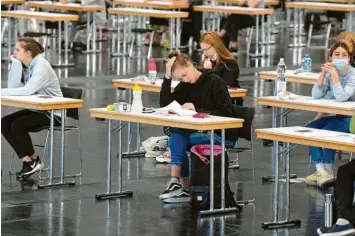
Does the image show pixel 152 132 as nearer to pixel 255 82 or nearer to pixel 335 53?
pixel 335 53

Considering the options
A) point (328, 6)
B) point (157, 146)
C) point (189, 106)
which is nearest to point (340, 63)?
point (189, 106)

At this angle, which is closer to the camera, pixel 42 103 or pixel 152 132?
pixel 42 103

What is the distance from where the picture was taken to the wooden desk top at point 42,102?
31.1 feet

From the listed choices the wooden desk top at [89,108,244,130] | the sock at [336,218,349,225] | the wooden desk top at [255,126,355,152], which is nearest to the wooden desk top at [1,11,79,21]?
the wooden desk top at [89,108,244,130]

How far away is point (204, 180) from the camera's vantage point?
8852mm

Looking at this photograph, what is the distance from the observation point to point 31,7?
2180 cm

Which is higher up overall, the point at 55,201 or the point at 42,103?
the point at 42,103

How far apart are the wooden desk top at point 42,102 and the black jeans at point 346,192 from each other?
281cm

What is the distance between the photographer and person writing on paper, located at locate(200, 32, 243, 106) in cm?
1027

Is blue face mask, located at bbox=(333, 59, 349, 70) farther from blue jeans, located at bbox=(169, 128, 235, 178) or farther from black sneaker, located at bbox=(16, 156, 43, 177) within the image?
black sneaker, located at bbox=(16, 156, 43, 177)

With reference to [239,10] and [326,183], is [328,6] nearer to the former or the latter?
[239,10]

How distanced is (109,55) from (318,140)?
1380cm

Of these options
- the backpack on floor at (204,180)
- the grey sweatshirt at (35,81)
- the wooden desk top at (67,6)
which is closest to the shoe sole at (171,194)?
the backpack on floor at (204,180)

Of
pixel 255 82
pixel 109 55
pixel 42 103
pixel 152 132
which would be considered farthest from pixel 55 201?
pixel 109 55
